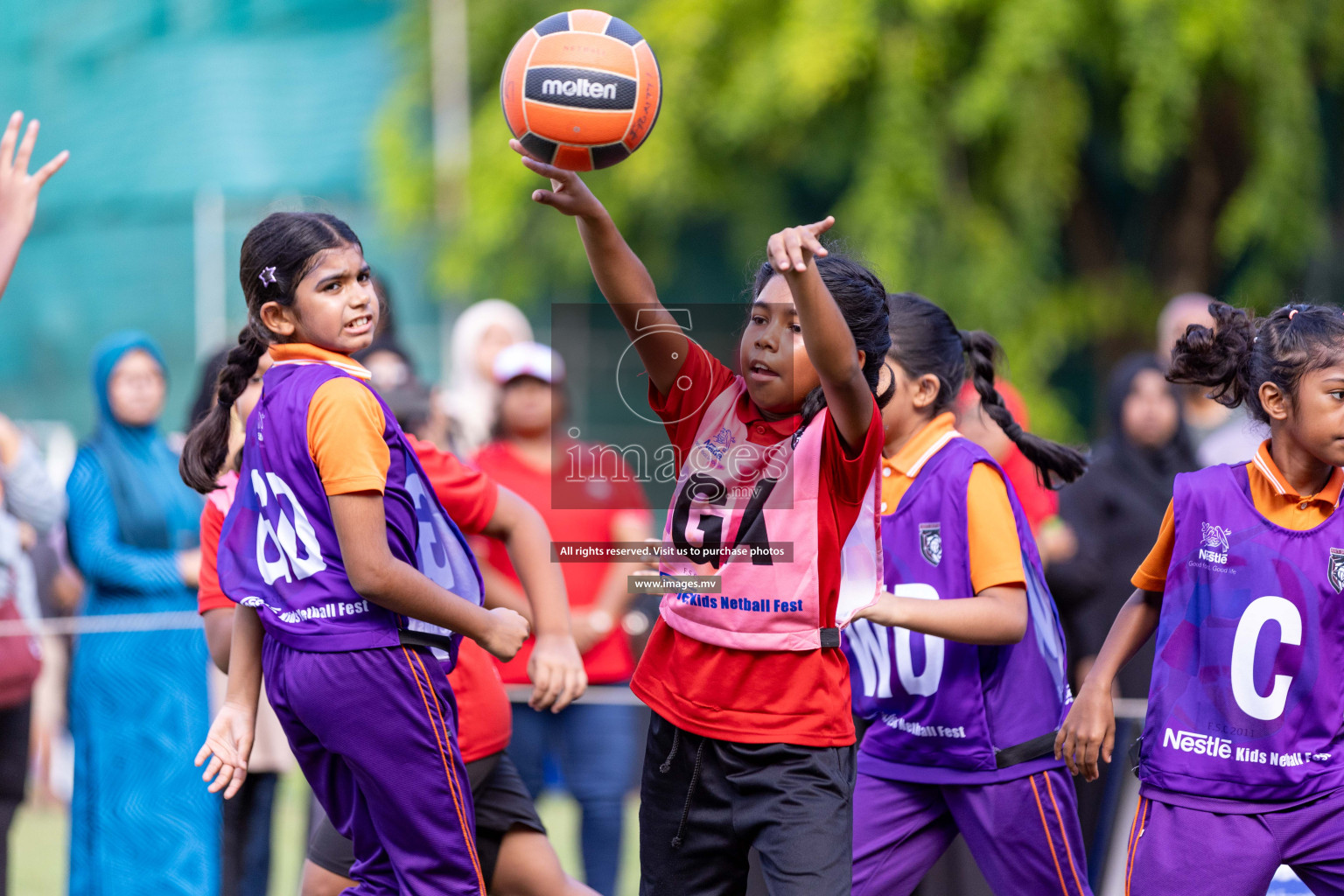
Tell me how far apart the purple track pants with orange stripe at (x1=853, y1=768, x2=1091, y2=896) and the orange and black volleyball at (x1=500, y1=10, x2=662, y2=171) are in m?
1.68

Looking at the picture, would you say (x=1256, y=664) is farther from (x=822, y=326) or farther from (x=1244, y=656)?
(x=822, y=326)

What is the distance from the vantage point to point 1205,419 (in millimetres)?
6336

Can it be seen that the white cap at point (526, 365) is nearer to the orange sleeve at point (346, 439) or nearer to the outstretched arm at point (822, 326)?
the orange sleeve at point (346, 439)

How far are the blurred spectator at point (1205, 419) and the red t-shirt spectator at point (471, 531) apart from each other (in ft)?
10.5

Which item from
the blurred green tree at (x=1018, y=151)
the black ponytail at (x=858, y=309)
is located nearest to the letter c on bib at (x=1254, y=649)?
the black ponytail at (x=858, y=309)

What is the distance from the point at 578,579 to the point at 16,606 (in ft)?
6.59

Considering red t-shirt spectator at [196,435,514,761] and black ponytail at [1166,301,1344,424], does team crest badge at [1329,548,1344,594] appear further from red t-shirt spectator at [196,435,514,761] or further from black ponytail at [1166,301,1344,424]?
red t-shirt spectator at [196,435,514,761]

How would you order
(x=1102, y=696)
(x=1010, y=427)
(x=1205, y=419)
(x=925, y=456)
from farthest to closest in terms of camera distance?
1. (x=1205, y=419)
2. (x=1010, y=427)
3. (x=925, y=456)
4. (x=1102, y=696)

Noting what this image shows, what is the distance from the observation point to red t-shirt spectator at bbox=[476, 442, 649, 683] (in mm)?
5094

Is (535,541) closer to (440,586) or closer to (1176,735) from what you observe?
(440,586)

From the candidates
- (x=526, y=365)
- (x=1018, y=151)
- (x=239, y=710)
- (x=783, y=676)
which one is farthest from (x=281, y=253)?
(x=1018, y=151)

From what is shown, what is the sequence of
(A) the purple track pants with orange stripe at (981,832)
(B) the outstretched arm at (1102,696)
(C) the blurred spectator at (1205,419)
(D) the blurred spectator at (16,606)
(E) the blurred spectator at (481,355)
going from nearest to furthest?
1. (B) the outstretched arm at (1102,696)
2. (A) the purple track pants with orange stripe at (981,832)
3. (D) the blurred spectator at (16,606)
4. (C) the blurred spectator at (1205,419)
5. (E) the blurred spectator at (481,355)

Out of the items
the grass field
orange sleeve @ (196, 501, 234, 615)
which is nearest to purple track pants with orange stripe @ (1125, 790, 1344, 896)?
orange sleeve @ (196, 501, 234, 615)

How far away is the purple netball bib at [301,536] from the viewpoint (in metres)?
2.83
